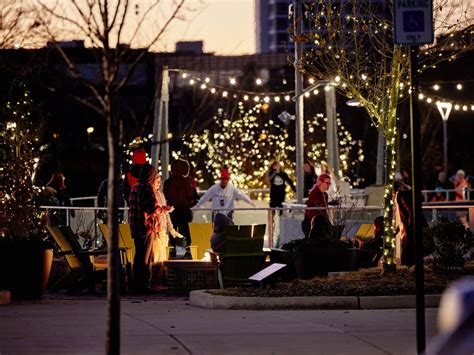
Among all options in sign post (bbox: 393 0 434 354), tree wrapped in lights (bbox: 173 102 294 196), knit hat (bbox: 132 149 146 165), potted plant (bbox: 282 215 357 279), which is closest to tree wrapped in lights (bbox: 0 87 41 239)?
knit hat (bbox: 132 149 146 165)

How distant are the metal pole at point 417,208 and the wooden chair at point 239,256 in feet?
25.5

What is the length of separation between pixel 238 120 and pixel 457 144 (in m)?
27.5

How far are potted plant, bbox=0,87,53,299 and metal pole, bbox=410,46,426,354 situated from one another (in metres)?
Answer: 7.70

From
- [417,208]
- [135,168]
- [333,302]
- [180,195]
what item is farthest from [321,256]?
[417,208]

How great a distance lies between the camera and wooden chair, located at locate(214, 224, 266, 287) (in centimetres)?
1809

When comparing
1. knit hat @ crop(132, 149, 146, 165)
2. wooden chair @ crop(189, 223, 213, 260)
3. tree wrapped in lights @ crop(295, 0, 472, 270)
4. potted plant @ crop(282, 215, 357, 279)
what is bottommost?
potted plant @ crop(282, 215, 357, 279)

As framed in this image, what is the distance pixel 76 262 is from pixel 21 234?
4.80ft

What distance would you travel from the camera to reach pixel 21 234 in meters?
17.4

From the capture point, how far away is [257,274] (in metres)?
17.0

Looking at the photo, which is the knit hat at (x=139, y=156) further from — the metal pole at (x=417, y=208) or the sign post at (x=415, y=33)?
the sign post at (x=415, y=33)

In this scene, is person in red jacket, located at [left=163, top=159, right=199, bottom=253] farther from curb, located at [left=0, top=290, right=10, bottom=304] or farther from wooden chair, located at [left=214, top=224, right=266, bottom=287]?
curb, located at [left=0, top=290, right=10, bottom=304]

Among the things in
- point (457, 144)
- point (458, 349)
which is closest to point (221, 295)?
point (458, 349)

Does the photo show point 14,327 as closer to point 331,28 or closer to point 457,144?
point 331,28

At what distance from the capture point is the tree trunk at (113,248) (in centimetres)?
935
